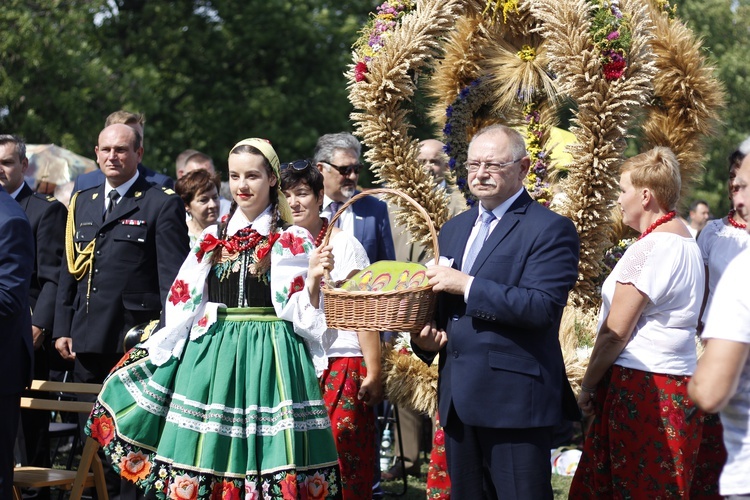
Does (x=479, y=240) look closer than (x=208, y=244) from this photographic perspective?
Yes

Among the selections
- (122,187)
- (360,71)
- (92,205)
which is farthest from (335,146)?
(92,205)

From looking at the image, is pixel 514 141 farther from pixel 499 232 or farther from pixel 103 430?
pixel 103 430

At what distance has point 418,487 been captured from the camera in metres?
7.02

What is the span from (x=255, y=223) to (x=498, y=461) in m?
1.55

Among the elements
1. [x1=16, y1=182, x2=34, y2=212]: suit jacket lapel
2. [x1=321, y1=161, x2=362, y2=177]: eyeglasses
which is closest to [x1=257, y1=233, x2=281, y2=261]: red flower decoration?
[x1=321, y1=161, x2=362, y2=177]: eyeglasses

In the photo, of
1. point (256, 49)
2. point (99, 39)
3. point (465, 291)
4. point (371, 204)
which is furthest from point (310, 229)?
point (256, 49)

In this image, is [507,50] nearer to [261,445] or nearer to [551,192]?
[551,192]

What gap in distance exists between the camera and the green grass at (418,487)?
21.9 feet

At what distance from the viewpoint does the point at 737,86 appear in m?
25.0

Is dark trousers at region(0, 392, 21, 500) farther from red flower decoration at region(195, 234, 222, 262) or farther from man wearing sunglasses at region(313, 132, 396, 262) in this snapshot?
man wearing sunglasses at region(313, 132, 396, 262)

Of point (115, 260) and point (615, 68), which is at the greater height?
point (615, 68)

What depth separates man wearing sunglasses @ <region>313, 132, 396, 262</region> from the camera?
20.9 feet

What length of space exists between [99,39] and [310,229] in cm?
1539

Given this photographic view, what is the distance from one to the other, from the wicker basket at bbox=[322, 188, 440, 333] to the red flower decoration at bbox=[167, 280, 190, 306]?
0.85 m
